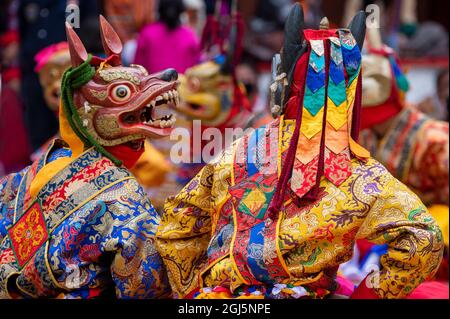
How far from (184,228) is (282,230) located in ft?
1.35

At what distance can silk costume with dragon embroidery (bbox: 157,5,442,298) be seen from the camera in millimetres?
3762

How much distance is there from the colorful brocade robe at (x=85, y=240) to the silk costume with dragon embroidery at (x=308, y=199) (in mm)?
137

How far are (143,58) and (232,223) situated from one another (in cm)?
508

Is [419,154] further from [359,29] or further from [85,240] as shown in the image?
[85,240]

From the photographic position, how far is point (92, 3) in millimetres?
7707

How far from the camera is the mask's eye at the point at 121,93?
419 centimetres

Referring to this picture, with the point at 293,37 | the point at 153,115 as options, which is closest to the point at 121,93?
the point at 153,115

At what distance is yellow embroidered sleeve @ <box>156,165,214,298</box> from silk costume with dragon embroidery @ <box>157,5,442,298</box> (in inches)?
0.4

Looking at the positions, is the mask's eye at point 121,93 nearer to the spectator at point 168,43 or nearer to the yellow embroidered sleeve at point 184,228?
the yellow embroidered sleeve at point 184,228

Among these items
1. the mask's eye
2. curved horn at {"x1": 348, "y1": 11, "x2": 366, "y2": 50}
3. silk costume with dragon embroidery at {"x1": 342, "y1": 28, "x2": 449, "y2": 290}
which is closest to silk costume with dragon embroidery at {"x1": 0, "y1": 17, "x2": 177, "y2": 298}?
the mask's eye

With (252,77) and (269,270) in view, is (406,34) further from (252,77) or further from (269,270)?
(269,270)

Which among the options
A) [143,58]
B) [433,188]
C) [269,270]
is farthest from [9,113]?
[269,270]

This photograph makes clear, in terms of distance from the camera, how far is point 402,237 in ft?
12.3

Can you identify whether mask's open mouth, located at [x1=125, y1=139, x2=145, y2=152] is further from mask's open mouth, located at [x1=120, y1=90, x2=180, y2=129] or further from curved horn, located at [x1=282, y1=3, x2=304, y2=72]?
curved horn, located at [x1=282, y1=3, x2=304, y2=72]
